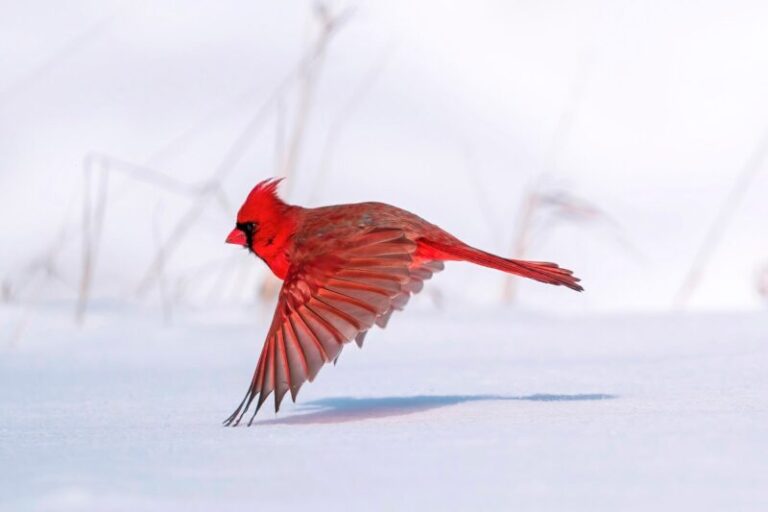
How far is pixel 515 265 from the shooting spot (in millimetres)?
3053

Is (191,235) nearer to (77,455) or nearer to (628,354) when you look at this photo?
(628,354)

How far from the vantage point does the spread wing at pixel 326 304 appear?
2646mm

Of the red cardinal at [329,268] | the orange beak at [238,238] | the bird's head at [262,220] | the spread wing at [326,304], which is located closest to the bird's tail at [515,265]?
the red cardinal at [329,268]

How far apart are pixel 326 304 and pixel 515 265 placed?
53 centimetres

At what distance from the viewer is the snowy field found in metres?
1.71

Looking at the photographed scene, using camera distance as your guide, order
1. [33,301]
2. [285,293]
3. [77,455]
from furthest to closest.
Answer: [33,301] → [285,293] → [77,455]

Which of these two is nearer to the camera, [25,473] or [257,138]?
[25,473]

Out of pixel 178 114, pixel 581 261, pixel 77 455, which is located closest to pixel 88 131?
pixel 178 114

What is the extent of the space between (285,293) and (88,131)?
4.95 meters

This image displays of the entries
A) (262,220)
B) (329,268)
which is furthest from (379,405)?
(262,220)

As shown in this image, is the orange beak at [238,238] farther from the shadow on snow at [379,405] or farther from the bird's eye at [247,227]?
the shadow on snow at [379,405]

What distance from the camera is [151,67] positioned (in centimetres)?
813

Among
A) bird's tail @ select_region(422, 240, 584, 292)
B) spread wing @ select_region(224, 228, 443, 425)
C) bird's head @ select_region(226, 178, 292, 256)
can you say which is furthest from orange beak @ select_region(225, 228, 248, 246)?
bird's tail @ select_region(422, 240, 584, 292)

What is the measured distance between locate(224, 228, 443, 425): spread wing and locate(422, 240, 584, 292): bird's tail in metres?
0.18
